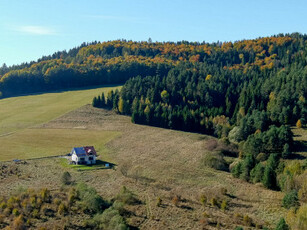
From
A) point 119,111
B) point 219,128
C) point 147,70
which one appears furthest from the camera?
point 147,70

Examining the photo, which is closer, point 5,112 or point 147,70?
point 5,112

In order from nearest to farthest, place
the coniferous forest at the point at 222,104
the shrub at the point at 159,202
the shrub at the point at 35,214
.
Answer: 1. the shrub at the point at 35,214
2. the shrub at the point at 159,202
3. the coniferous forest at the point at 222,104

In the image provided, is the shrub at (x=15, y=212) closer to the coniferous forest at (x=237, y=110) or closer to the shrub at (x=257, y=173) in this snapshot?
the coniferous forest at (x=237, y=110)

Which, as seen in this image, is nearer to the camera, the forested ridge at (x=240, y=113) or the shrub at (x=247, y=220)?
the shrub at (x=247, y=220)

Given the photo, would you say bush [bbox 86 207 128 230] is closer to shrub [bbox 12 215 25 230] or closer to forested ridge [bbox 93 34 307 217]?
shrub [bbox 12 215 25 230]

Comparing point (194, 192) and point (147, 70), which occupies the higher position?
point (147, 70)

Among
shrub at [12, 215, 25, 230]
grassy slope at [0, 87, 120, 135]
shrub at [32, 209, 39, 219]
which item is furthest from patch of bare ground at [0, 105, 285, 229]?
grassy slope at [0, 87, 120, 135]

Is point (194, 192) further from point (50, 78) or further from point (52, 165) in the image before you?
point (50, 78)

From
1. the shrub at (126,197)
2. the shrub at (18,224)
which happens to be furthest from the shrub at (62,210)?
the shrub at (126,197)

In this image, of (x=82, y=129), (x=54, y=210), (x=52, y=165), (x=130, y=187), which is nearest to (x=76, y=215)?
(x=54, y=210)
